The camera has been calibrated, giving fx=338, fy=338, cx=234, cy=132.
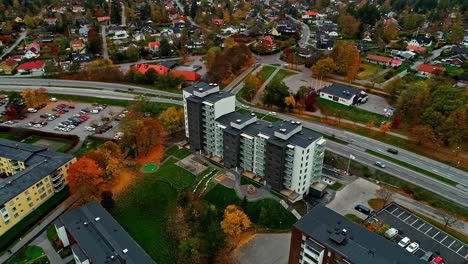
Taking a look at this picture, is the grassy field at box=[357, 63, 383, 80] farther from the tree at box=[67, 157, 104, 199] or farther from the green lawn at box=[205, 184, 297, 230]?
the tree at box=[67, 157, 104, 199]

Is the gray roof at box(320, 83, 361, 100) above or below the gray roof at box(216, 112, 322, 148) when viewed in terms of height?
below

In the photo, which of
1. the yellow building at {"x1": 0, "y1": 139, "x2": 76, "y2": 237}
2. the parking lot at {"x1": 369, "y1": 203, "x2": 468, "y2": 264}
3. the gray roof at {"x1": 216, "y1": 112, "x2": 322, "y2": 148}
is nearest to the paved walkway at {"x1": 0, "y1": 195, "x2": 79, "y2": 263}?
the yellow building at {"x1": 0, "y1": 139, "x2": 76, "y2": 237}

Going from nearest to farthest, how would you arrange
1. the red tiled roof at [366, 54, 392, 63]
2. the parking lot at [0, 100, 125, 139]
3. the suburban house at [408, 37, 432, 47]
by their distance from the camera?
the parking lot at [0, 100, 125, 139] → the red tiled roof at [366, 54, 392, 63] → the suburban house at [408, 37, 432, 47]

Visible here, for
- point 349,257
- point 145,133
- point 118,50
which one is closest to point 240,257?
point 349,257

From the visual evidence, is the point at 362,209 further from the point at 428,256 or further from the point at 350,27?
the point at 350,27

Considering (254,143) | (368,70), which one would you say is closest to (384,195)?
(254,143)

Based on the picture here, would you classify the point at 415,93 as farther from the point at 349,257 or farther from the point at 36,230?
the point at 36,230

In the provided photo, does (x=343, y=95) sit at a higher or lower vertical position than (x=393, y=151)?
higher

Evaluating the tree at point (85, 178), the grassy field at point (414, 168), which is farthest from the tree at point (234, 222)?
the grassy field at point (414, 168)
